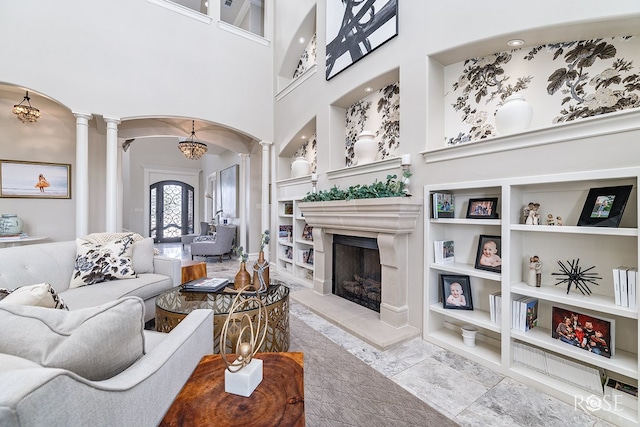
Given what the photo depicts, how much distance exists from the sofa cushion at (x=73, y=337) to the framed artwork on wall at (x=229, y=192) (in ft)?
22.1

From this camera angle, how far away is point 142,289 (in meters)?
2.55

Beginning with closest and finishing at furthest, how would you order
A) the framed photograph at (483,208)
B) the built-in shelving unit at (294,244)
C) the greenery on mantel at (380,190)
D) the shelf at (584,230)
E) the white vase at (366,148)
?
1. the shelf at (584,230)
2. the framed photograph at (483,208)
3. the greenery on mantel at (380,190)
4. the white vase at (366,148)
5. the built-in shelving unit at (294,244)

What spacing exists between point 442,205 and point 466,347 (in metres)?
1.15

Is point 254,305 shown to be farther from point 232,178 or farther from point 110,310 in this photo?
point 232,178

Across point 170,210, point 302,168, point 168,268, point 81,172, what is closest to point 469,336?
point 168,268

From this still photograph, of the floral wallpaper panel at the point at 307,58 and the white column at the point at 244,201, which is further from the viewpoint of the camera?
the white column at the point at 244,201

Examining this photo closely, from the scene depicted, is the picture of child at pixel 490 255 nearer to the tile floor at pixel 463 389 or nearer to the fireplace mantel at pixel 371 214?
the fireplace mantel at pixel 371 214

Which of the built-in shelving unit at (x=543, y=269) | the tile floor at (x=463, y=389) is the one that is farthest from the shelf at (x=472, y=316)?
the tile floor at (x=463, y=389)

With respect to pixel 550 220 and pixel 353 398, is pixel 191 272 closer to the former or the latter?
pixel 353 398

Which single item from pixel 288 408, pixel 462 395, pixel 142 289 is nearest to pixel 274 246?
pixel 142 289

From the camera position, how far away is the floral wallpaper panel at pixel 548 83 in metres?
1.83

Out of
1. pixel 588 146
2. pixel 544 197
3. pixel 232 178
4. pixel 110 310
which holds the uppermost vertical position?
pixel 232 178

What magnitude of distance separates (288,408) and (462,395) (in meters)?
1.33

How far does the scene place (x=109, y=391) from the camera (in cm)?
76
